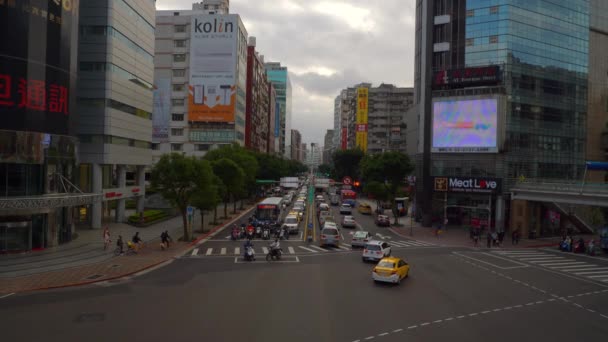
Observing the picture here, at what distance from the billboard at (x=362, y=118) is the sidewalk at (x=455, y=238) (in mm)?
92493

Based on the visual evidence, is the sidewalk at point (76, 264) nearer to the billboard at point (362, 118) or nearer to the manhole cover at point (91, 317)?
the manhole cover at point (91, 317)

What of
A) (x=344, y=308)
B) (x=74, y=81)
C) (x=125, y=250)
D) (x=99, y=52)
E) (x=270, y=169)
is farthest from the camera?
(x=270, y=169)

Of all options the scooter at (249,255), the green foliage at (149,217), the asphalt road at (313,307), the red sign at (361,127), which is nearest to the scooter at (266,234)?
the scooter at (249,255)

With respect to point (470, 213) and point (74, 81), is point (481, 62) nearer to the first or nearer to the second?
point (470, 213)

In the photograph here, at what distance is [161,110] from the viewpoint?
91.7m

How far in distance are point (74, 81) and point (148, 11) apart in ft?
74.7

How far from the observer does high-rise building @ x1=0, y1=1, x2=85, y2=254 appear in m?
30.9

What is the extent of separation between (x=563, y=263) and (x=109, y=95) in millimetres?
44916

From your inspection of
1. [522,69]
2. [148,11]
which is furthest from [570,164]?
[148,11]

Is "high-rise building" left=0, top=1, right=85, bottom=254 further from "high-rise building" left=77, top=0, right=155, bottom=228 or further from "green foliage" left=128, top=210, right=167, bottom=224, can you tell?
"green foliage" left=128, top=210, right=167, bottom=224

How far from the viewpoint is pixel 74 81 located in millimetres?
36812

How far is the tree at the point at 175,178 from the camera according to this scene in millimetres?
39188

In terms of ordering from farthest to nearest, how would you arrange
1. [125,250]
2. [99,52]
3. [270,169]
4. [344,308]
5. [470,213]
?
[270,169], [470,213], [99,52], [125,250], [344,308]

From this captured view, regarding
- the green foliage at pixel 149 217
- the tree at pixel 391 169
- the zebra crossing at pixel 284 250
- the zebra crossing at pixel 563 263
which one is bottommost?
the zebra crossing at pixel 563 263
